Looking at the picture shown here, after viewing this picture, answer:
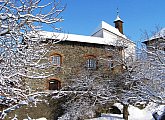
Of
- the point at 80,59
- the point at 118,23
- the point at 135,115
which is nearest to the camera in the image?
the point at 135,115

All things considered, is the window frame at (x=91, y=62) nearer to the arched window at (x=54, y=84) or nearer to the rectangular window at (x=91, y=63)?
the rectangular window at (x=91, y=63)

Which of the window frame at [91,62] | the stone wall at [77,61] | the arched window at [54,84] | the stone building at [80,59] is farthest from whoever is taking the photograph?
the window frame at [91,62]

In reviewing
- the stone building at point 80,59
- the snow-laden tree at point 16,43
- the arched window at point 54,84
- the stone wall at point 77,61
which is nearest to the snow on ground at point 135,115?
the stone building at point 80,59

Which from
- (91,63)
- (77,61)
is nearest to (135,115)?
(91,63)

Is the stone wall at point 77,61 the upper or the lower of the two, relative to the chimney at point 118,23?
lower

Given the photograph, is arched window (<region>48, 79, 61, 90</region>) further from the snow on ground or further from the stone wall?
the snow on ground

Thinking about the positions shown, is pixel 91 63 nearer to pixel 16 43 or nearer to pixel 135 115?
pixel 135 115

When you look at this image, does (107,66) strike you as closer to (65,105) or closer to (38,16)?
(65,105)

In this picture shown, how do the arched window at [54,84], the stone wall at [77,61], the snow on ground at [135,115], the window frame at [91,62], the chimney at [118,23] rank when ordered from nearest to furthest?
the snow on ground at [135,115], the stone wall at [77,61], the arched window at [54,84], the window frame at [91,62], the chimney at [118,23]

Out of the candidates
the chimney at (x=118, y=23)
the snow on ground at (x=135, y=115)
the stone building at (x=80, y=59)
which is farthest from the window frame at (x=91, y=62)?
the chimney at (x=118, y=23)

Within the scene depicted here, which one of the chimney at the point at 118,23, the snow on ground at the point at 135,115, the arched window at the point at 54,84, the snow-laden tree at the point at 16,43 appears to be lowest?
the snow on ground at the point at 135,115

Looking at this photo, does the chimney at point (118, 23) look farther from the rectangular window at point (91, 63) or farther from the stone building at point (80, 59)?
the rectangular window at point (91, 63)

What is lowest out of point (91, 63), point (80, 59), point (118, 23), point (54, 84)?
point (54, 84)

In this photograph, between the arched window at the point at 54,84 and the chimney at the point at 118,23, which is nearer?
the arched window at the point at 54,84
